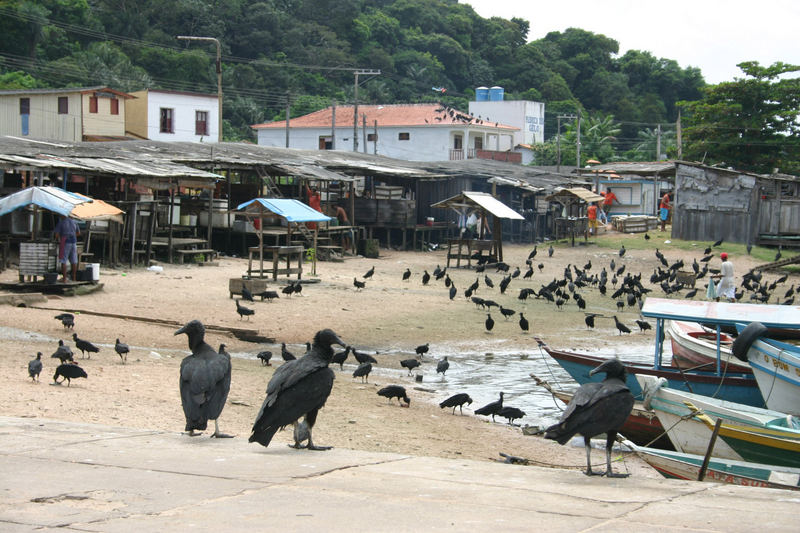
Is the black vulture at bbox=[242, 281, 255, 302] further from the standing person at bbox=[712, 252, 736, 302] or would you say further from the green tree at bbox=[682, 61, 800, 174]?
the green tree at bbox=[682, 61, 800, 174]

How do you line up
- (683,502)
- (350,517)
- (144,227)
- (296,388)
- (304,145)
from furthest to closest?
(304,145)
(144,227)
(296,388)
(683,502)
(350,517)

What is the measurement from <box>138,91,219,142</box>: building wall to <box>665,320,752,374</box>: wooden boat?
3776cm

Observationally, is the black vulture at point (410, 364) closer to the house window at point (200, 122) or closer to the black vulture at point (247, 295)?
the black vulture at point (247, 295)

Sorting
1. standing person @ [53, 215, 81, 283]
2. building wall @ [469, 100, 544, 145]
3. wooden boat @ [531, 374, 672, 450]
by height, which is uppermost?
building wall @ [469, 100, 544, 145]

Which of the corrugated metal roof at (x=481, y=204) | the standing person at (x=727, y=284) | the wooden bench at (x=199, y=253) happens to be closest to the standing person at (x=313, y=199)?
the corrugated metal roof at (x=481, y=204)

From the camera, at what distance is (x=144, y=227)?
87.5 feet

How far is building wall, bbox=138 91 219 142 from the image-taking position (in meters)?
47.5

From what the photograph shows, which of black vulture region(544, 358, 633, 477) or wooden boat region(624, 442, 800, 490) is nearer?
black vulture region(544, 358, 633, 477)

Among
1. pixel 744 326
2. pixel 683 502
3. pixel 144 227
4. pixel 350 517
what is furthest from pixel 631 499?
pixel 144 227

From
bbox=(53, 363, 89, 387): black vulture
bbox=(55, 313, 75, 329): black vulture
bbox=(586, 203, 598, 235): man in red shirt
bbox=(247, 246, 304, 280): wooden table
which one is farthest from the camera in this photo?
bbox=(586, 203, 598, 235): man in red shirt

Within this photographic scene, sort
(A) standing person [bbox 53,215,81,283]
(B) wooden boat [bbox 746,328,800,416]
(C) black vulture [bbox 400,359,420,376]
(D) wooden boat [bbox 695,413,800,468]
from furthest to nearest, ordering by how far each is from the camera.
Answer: (A) standing person [bbox 53,215,81,283] < (C) black vulture [bbox 400,359,420,376] < (B) wooden boat [bbox 746,328,800,416] < (D) wooden boat [bbox 695,413,800,468]

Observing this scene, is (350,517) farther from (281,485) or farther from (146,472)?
(146,472)

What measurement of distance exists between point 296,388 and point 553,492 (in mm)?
2122

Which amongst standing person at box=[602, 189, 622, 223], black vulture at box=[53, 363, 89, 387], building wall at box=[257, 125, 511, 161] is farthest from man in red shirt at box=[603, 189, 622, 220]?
black vulture at box=[53, 363, 89, 387]
